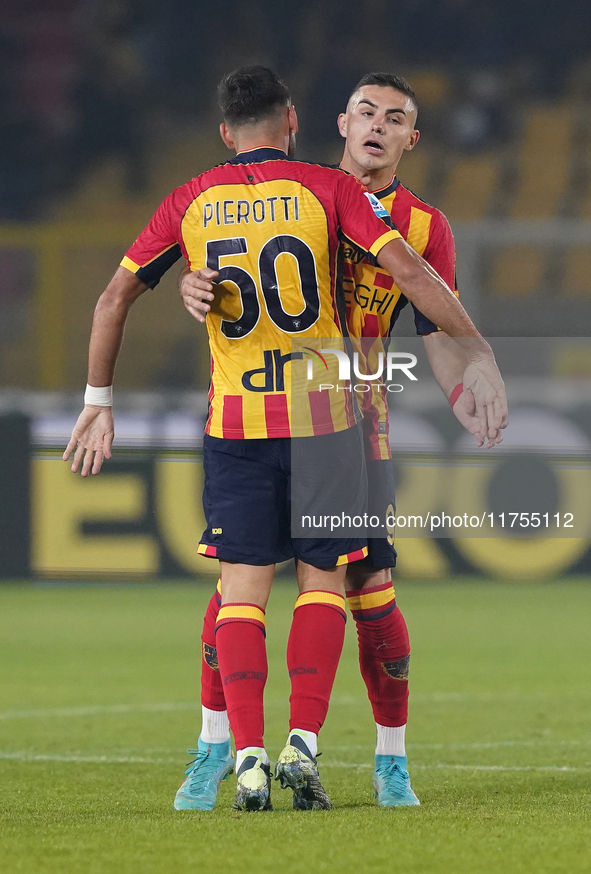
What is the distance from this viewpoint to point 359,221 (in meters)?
2.53

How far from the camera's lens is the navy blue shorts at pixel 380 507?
276 cm

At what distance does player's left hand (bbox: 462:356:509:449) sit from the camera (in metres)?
2.56

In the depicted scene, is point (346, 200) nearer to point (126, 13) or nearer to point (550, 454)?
point (550, 454)

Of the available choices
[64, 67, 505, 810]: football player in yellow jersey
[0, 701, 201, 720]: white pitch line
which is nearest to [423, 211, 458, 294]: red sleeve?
[64, 67, 505, 810]: football player in yellow jersey

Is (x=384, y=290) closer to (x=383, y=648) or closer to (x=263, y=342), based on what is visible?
(x=263, y=342)

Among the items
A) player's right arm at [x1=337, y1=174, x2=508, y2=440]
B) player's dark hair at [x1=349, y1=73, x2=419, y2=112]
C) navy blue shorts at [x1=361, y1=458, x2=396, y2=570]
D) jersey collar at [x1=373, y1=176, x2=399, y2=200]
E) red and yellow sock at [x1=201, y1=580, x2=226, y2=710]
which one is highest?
player's dark hair at [x1=349, y1=73, x2=419, y2=112]

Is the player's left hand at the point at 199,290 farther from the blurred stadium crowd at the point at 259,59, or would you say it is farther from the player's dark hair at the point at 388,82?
the blurred stadium crowd at the point at 259,59

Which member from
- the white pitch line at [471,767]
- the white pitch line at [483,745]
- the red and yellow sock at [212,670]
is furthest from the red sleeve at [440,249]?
the white pitch line at [483,745]

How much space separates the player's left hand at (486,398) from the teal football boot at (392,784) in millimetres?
787

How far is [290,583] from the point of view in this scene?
806 cm

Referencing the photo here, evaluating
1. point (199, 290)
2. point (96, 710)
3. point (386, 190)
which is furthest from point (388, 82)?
point (96, 710)

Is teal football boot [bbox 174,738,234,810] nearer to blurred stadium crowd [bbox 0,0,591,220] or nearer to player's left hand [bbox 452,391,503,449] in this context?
player's left hand [bbox 452,391,503,449]

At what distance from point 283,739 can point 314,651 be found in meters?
1.47

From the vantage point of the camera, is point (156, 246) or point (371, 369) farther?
point (371, 369)
